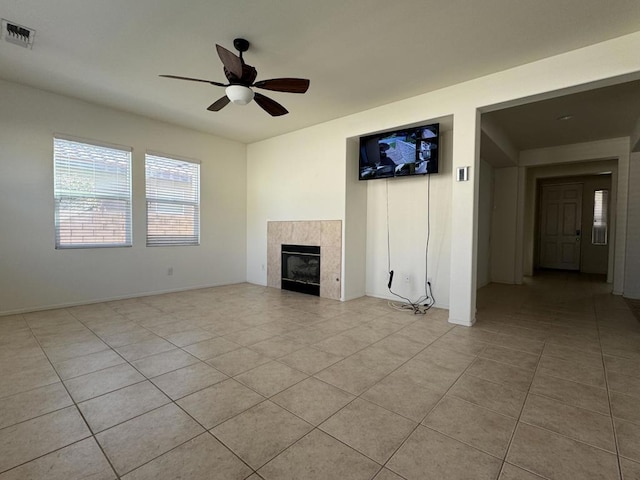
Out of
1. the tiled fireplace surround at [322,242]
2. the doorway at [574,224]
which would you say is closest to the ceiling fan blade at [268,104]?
the tiled fireplace surround at [322,242]

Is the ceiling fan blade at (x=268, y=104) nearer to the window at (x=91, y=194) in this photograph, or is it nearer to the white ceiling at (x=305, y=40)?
the white ceiling at (x=305, y=40)

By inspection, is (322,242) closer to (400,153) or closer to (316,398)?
(400,153)

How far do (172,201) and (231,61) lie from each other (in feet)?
11.0

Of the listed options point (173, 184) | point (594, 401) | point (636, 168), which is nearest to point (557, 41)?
point (594, 401)

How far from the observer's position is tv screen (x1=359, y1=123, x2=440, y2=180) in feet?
12.7

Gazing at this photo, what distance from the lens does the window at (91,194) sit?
4.05 meters

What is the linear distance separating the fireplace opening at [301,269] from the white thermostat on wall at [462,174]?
7.77ft

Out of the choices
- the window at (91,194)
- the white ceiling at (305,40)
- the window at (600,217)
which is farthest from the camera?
the window at (600,217)

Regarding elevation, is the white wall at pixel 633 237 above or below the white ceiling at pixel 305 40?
below

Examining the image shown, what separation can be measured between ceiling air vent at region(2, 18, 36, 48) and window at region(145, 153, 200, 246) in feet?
6.97

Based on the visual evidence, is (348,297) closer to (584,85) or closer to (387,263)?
(387,263)

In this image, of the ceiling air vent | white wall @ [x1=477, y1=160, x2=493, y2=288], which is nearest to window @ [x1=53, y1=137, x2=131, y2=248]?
the ceiling air vent

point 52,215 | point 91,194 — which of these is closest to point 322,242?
→ point 91,194

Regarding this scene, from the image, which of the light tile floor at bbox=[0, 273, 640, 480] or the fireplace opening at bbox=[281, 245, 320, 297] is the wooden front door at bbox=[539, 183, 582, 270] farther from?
the fireplace opening at bbox=[281, 245, 320, 297]
